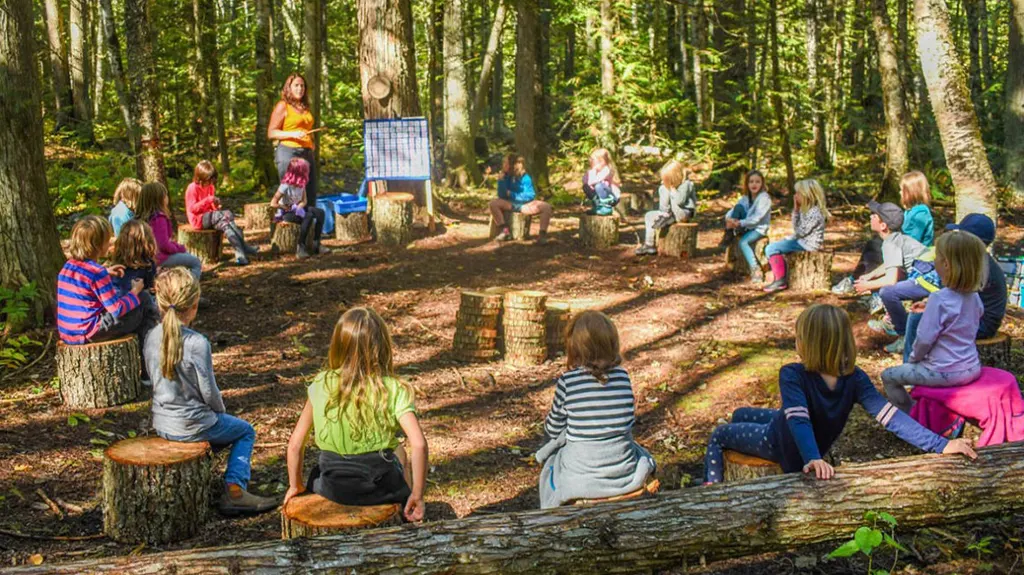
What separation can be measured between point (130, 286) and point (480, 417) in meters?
3.06

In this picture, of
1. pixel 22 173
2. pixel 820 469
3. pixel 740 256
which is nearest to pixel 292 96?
pixel 22 173

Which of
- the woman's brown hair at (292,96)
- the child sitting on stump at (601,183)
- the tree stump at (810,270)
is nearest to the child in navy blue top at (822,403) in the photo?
the tree stump at (810,270)

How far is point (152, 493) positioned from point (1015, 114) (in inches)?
630

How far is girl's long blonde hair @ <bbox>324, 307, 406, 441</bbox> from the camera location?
4.11 m

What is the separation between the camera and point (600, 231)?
12.8 meters

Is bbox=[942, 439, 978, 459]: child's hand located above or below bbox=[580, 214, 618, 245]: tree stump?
below

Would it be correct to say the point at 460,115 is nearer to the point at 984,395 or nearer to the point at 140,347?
the point at 140,347

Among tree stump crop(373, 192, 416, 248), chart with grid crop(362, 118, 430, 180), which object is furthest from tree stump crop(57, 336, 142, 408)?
chart with grid crop(362, 118, 430, 180)

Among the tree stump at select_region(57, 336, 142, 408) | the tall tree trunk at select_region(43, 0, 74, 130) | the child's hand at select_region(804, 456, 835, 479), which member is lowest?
the child's hand at select_region(804, 456, 835, 479)

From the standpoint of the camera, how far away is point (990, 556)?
427 cm

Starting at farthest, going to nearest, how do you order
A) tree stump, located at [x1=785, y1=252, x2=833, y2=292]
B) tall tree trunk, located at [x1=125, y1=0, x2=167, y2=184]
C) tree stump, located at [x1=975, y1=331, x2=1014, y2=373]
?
tall tree trunk, located at [x1=125, y1=0, x2=167, y2=184], tree stump, located at [x1=785, y1=252, x2=833, y2=292], tree stump, located at [x1=975, y1=331, x2=1014, y2=373]

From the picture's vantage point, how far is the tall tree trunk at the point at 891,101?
1394 cm

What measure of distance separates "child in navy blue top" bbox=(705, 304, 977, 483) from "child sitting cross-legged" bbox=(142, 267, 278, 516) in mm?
2975

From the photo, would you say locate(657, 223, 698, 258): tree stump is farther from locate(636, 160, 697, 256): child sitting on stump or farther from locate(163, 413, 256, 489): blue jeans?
locate(163, 413, 256, 489): blue jeans
